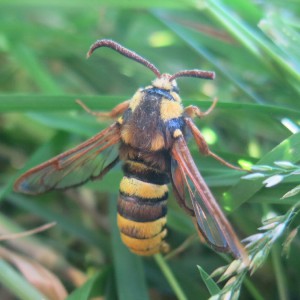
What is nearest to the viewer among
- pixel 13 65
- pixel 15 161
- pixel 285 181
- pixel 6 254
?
pixel 285 181

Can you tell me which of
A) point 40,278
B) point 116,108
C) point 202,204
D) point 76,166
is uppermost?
point 116,108

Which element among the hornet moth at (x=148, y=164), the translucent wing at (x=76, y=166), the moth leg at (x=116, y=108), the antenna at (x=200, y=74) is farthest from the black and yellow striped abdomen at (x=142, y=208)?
the antenna at (x=200, y=74)

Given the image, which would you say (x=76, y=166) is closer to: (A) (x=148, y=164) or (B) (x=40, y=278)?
(A) (x=148, y=164)

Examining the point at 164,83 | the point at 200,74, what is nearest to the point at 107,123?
the point at 164,83

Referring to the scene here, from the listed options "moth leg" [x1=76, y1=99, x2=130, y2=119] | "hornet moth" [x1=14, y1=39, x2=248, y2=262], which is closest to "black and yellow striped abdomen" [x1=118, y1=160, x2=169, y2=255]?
"hornet moth" [x1=14, y1=39, x2=248, y2=262]

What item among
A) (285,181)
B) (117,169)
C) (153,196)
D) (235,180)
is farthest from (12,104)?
(285,181)

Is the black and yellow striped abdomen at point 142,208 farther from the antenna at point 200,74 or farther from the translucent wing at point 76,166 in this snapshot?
the antenna at point 200,74

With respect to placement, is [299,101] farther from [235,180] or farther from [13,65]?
[13,65]
